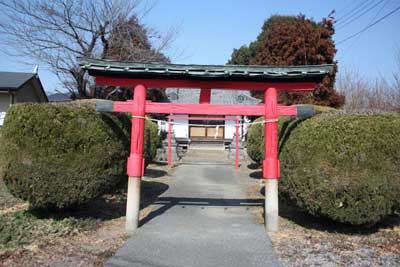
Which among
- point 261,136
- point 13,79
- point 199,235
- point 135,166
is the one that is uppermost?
point 13,79

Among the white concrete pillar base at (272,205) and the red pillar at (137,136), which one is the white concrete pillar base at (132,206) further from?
the white concrete pillar base at (272,205)

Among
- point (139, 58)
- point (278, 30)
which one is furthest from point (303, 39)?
point (139, 58)

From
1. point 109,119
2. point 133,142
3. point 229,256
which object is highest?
point 109,119

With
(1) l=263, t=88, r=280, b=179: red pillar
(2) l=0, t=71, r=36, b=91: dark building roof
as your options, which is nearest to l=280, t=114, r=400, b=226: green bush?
(1) l=263, t=88, r=280, b=179: red pillar

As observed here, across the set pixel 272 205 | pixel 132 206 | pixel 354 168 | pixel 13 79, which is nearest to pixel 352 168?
pixel 354 168

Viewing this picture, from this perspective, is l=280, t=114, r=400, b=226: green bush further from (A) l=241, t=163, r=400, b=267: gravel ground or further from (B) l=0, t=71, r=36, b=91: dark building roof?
(B) l=0, t=71, r=36, b=91: dark building roof

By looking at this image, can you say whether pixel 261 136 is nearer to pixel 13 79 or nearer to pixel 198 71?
pixel 198 71

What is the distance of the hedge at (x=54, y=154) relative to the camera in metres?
5.14

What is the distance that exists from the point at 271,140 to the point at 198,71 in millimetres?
1755

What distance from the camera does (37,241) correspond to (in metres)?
4.93

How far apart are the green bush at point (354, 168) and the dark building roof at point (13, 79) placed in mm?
20577

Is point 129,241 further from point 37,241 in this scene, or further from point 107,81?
point 107,81

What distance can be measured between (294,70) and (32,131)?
435 cm

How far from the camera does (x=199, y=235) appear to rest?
18.4ft
